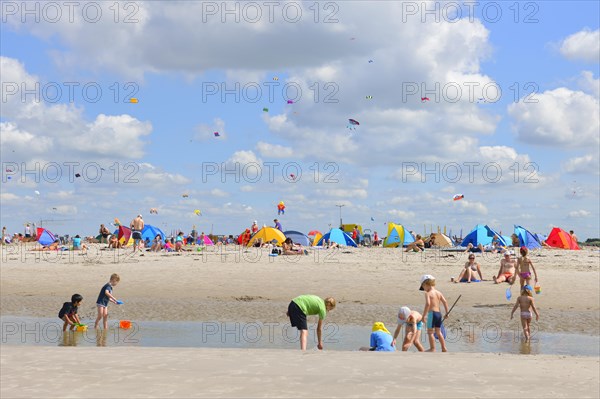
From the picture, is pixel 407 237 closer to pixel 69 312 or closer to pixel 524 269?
pixel 524 269

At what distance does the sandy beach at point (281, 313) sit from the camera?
767 cm

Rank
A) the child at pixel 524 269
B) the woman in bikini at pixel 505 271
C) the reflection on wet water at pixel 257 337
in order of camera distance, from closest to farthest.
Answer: the reflection on wet water at pixel 257 337
the child at pixel 524 269
the woman in bikini at pixel 505 271

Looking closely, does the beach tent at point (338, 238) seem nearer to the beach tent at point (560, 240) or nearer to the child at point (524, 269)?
the beach tent at point (560, 240)

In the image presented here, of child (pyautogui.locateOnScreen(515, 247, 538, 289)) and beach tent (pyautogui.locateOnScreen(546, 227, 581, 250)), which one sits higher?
beach tent (pyautogui.locateOnScreen(546, 227, 581, 250))

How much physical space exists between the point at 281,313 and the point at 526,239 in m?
23.1

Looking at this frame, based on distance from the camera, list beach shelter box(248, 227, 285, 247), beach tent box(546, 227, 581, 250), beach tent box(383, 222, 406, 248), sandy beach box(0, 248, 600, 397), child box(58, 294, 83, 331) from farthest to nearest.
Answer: beach tent box(383, 222, 406, 248) < beach tent box(546, 227, 581, 250) < beach shelter box(248, 227, 285, 247) < child box(58, 294, 83, 331) < sandy beach box(0, 248, 600, 397)

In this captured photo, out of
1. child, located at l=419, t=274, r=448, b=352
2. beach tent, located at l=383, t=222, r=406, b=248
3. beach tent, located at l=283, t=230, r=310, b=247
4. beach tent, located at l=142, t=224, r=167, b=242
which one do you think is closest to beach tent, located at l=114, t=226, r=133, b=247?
beach tent, located at l=142, t=224, r=167, b=242

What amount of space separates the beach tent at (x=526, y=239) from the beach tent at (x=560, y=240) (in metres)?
2.38

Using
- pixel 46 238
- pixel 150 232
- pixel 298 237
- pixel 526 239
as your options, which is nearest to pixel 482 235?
pixel 526 239

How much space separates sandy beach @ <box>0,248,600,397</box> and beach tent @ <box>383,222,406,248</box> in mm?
11375

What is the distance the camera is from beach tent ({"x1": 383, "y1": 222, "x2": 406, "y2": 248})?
4016cm

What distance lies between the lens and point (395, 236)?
133 ft

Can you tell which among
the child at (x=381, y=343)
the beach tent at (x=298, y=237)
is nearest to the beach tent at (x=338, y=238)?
the beach tent at (x=298, y=237)

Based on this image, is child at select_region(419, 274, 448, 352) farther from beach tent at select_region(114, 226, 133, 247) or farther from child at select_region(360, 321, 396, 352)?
beach tent at select_region(114, 226, 133, 247)
